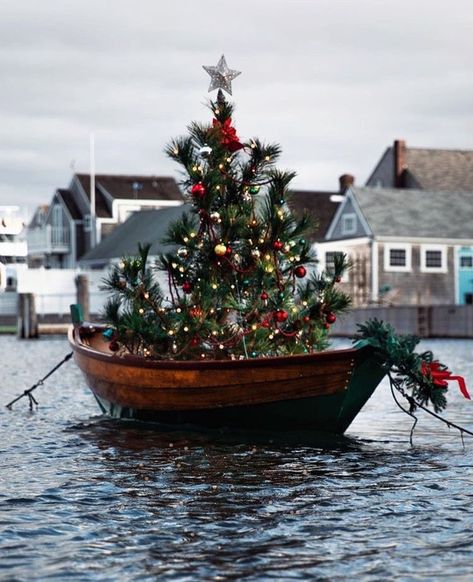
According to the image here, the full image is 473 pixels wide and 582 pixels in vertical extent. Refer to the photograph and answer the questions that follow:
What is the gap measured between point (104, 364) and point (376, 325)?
13.3ft

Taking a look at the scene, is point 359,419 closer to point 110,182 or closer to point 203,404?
point 203,404

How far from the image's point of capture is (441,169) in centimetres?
6925

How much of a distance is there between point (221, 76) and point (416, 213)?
42.9 metres

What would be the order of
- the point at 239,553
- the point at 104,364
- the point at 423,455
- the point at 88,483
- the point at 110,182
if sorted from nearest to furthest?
the point at 239,553, the point at 88,483, the point at 423,455, the point at 104,364, the point at 110,182

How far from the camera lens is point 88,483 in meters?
10.1

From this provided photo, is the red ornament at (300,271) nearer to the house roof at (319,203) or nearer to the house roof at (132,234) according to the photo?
the house roof at (132,234)

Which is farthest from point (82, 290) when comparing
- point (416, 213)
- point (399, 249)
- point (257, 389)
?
point (257, 389)

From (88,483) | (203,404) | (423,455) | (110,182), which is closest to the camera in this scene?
(88,483)

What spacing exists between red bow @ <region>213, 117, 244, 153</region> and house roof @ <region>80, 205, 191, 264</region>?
46.8m

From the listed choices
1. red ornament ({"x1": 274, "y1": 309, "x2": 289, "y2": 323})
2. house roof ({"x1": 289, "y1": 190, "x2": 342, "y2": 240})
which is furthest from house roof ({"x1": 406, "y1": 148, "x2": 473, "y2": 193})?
red ornament ({"x1": 274, "y1": 309, "x2": 289, "y2": 323})

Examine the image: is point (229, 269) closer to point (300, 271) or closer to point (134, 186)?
point (300, 271)

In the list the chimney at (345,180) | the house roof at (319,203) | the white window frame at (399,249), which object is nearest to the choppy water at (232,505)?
the white window frame at (399,249)

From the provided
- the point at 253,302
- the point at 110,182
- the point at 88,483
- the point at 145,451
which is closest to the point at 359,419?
the point at 253,302

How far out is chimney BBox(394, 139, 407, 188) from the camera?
2692 inches
